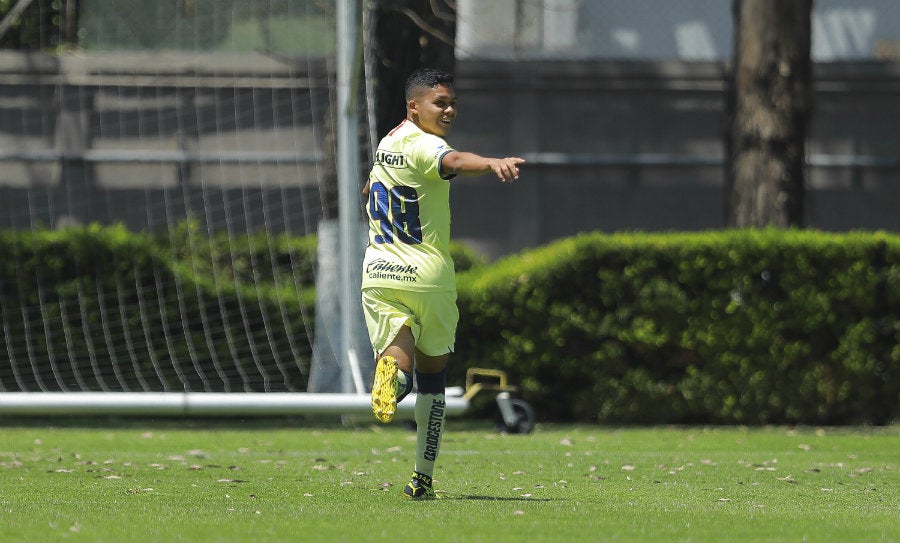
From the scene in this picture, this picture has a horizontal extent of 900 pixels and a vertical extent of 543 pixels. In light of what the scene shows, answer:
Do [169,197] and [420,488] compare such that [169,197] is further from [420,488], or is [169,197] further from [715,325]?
[420,488]

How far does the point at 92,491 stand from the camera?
7.01m

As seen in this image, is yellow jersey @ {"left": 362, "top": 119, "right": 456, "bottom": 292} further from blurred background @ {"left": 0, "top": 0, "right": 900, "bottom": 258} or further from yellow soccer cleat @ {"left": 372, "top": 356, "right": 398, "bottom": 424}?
blurred background @ {"left": 0, "top": 0, "right": 900, "bottom": 258}

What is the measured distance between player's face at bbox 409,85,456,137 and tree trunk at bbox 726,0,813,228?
25.6ft

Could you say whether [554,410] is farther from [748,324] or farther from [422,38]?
[422,38]

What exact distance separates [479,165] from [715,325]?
6584 millimetres

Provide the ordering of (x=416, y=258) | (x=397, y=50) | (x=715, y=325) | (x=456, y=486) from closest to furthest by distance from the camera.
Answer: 1. (x=416, y=258)
2. (x=456, y=486)
3. (x=715, y=325)
4. (x=397, y=50)

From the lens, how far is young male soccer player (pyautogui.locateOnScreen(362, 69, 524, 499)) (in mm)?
6660

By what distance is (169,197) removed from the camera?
56.9 ft

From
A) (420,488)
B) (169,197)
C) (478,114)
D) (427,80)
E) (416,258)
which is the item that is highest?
(427,80)

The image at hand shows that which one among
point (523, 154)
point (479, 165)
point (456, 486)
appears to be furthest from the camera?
point (523, 154)

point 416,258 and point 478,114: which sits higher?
point 478,114

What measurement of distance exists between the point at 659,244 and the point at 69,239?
198 inches

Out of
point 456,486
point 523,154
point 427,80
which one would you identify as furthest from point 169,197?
point 427,80

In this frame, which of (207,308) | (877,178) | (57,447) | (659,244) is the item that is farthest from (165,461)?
(877,178)
